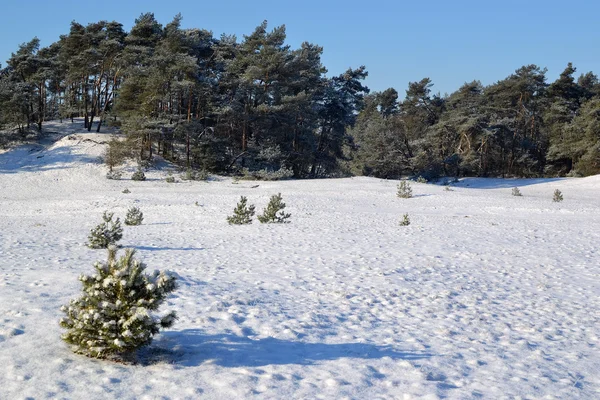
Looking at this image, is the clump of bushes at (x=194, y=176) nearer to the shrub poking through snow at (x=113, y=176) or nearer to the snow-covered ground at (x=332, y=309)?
the shrub poking through snow at (x=113, y=176)

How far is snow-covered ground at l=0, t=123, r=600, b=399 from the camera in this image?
375 cm

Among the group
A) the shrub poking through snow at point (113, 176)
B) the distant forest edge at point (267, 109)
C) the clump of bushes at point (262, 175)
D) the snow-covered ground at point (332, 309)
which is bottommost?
the snow-covered ground at point (332, 309)

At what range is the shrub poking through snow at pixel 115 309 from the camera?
12.4ft

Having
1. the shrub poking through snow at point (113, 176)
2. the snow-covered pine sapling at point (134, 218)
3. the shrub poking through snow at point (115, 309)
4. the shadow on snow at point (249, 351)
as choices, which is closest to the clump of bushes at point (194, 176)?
the shrub poking through snow at point (113, 176)

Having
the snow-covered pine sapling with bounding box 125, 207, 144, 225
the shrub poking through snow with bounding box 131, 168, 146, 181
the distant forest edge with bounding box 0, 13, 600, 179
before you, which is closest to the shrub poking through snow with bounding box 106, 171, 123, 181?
the shrub poking through snow with bounding box 131, 168, 146, 181

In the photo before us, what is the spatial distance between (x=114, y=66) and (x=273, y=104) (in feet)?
52.3

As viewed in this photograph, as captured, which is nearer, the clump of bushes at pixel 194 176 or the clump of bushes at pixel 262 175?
the clump of bushes at pixel 194 176

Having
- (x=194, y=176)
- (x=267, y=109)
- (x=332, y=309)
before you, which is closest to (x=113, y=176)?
(x=194, y=176)

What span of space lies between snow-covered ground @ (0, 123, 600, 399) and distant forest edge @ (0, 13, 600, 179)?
22.5 meters

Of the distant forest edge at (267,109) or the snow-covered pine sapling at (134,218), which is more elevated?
the distant forest edge at (267,109)

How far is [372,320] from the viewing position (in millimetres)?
5754

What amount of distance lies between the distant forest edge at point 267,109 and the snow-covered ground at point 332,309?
73.9 feet

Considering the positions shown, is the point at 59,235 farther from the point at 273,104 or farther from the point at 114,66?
the point at 114,66

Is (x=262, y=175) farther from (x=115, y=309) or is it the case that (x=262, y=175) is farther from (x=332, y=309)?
(x=115, y=309)
